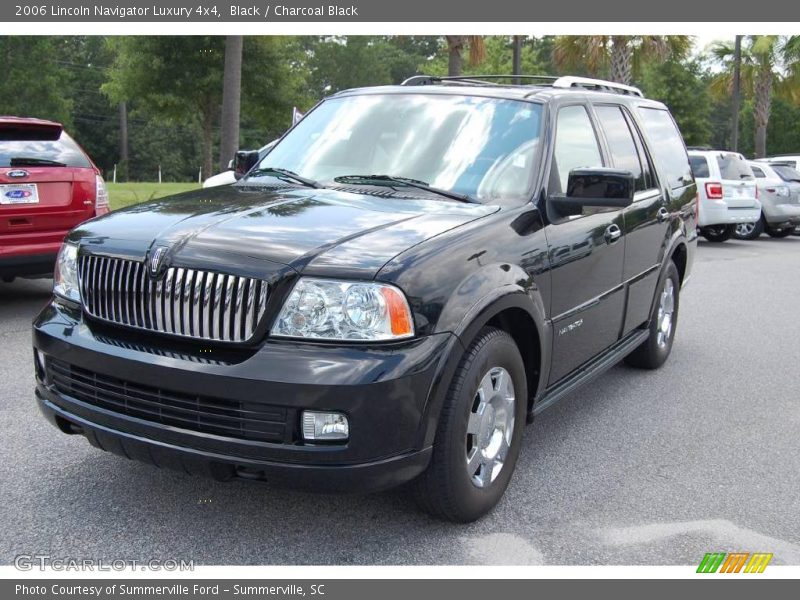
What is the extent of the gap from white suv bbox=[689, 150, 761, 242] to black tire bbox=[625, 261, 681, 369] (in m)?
10.6

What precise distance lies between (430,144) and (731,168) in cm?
1412

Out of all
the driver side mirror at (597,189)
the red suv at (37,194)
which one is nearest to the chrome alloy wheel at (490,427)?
the driver side mirror at (597,189)

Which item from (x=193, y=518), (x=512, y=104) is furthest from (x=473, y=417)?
(x=512, y=104)

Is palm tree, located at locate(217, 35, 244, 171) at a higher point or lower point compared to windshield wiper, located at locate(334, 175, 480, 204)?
higher

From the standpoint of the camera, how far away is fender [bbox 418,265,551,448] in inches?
122

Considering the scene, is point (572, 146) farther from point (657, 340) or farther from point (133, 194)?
point (133, 194)

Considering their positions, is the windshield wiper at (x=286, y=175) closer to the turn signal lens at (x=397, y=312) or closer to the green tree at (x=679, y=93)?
the turn signal lens at (x=397, y=312)

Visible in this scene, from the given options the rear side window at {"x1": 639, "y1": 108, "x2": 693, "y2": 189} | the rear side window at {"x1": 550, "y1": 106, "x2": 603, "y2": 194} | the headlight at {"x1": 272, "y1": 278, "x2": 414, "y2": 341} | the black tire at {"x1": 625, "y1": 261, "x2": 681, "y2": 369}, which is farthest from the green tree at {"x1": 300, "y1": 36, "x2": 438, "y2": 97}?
the headlight at {"x1": 272, "y1": 278, "x2": 414, "y2": 341}

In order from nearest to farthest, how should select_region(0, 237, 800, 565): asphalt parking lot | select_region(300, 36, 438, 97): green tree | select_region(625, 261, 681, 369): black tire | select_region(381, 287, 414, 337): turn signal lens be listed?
select_region(381, 287, 414, 337): turn signal lens → select_region(0, 237, 800, 565): asphalt parking lot → select_region(625, 261, 681, 369): black tire → select_region(300, 36, 438, 97): green tree

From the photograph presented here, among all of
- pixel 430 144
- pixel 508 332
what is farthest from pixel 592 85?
pixel 508 332

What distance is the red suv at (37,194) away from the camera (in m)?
6.88

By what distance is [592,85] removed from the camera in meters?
5.60

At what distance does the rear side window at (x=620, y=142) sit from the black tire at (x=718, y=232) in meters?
12.8

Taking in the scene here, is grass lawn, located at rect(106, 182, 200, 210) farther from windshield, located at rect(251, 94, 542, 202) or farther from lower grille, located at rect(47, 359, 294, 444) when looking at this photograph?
lower grille, located at rect(47, 359, 294, 444)
